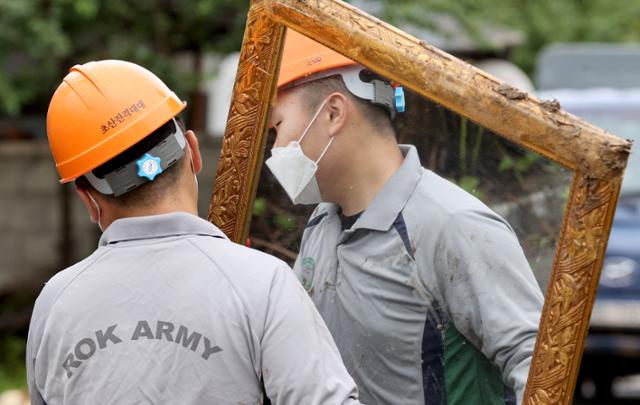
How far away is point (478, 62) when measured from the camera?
54.0 ft

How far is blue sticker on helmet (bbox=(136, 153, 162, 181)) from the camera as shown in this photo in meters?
2.51

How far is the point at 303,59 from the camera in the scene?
2783mm

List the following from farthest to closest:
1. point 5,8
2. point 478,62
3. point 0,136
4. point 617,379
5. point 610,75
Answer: point 478,62
point 0,136
point 610,75
point 617,379
point 5,8

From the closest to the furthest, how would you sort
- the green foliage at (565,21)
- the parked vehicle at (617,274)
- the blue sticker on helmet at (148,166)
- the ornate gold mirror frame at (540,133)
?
the ornate gold mirror frame at (540,133)
the blue sticker on helmet at (148,166)
the parked vehicle at (617,274)
the green foliage at (565,21)

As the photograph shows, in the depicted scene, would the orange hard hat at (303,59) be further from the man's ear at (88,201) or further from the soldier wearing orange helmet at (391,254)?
the man's ear at (88,201)

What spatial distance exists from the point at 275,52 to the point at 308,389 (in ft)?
2.53

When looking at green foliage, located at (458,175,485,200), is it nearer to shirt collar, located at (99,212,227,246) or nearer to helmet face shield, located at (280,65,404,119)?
helmet face shield, located at (280,65,404,119)

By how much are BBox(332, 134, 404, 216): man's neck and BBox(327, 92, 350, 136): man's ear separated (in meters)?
0.06

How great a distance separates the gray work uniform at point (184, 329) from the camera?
2.40 metres

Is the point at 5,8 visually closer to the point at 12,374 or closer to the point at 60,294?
the point at 12,374

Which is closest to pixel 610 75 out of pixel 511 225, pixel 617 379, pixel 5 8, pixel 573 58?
pixel 573 58

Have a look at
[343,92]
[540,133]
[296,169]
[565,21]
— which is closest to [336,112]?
[343,92]

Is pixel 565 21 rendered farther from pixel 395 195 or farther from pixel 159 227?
pixel 159 227

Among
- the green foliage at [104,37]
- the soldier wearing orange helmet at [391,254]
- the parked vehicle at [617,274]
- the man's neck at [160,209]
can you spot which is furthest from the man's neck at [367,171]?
the green foliage at [104,37]
